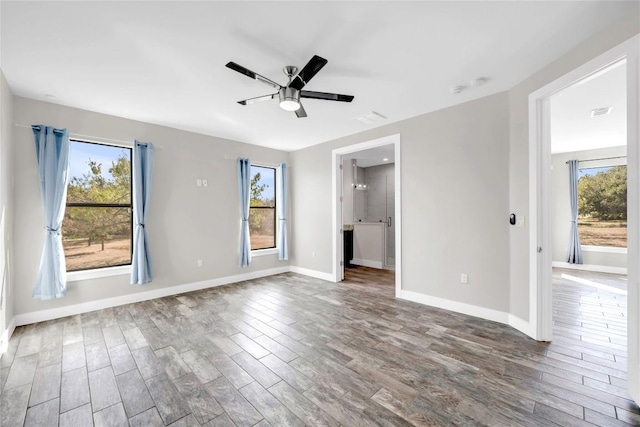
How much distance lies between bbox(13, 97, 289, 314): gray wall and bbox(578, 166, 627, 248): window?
689cm

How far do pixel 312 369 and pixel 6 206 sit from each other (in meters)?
3.56

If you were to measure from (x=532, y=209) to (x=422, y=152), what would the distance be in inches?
59.2

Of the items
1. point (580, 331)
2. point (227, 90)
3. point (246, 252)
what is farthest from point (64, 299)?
point (580, 331)

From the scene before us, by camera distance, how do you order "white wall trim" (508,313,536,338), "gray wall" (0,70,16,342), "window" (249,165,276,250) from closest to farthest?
"gray wall" (0,70,16,342)
"white wall trim" (508,313,536,338)
"window" (249,165,276,250)

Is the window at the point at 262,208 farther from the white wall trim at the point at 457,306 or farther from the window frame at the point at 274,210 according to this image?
the white wall trim at the point at 457,306

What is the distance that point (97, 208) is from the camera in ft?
12.0

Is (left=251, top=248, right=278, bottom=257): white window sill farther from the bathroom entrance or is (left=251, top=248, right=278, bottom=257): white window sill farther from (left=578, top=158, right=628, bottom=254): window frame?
(left=578, top=158, right=628, bottom=254): window frame

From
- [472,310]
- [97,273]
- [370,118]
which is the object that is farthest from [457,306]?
[97,273]

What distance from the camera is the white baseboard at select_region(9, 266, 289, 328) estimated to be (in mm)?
3135

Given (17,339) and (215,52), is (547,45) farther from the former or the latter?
(17,339)

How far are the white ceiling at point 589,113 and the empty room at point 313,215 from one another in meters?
0.05

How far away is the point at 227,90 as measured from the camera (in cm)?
291

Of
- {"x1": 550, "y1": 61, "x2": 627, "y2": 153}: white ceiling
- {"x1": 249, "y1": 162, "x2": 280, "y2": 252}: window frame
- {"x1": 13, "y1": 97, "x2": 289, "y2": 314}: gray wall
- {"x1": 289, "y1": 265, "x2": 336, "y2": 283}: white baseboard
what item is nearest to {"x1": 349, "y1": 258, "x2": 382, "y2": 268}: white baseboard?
{"x1": 289, "y1": 265, "x2": 336, "y2": 283}: white baseboard

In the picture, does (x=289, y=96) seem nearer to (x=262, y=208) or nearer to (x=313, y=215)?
(x=313, y=215)
